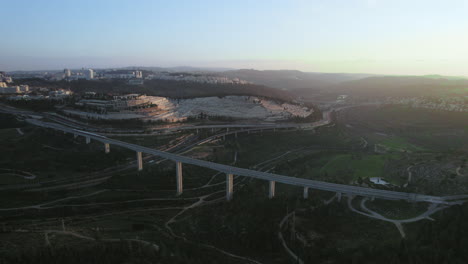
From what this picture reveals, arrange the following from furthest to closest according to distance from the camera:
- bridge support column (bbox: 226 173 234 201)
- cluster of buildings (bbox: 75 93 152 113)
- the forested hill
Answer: the forested hill
cluster of buildings (bbox: 75 93 152 113)
bridge support column (bbox: 226 173 234 201)

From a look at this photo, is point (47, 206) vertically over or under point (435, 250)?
under

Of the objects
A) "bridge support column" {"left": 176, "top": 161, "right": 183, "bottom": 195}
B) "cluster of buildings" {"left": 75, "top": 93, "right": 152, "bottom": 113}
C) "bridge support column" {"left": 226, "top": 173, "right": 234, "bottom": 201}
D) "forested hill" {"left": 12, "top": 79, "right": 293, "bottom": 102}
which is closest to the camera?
"bridge support column" {"left": 226, "top": 173, "right": 234, "bottom": 201}

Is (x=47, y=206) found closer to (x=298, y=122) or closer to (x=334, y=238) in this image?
(x=334, y=238)

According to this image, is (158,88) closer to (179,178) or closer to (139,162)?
(139,162)

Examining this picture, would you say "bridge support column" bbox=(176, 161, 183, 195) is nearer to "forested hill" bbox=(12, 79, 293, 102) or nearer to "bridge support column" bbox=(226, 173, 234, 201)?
"bridge support column" bbox=(226, 173, 234, 201)

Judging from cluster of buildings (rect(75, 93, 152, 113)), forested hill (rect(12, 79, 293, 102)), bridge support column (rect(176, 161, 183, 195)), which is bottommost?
bridge support column (rect(176, 161, 183, 195))

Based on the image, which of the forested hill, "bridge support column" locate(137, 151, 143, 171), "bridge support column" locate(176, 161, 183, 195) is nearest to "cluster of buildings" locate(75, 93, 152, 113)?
"bridge support column" locate(137, 151, 143, 171)

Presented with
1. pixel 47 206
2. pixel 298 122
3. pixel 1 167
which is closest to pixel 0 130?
pixel 1 167
